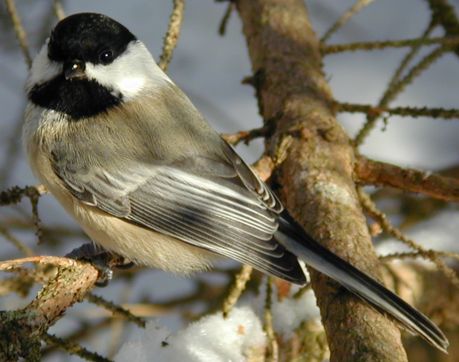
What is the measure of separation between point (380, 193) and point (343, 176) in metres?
0.98

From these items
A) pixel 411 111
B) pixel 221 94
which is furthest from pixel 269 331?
pixel 221 94

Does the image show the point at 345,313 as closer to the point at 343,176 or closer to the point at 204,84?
the point at 343,176

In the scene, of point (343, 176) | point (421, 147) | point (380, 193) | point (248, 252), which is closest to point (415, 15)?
point (421, 147)

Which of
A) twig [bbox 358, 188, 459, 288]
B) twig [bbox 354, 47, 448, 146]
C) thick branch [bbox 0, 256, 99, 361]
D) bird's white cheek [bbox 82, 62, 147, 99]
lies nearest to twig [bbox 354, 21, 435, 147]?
twig [bbox 354, 47, 448, 146]

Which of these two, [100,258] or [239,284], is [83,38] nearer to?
[100,258]

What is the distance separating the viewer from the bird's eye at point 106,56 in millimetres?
1889

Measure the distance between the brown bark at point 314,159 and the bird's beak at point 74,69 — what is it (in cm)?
52

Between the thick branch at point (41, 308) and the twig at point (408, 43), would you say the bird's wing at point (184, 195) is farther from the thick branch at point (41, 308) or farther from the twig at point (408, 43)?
the twig at point (408, 43)

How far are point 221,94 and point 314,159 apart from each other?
A: 1.75m

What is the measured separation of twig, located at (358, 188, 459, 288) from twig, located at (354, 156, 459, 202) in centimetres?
5

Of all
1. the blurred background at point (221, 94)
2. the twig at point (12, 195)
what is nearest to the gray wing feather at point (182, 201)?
the twig at point (12, 195)

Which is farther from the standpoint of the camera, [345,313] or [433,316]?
[433,316]

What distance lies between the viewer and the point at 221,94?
366cm

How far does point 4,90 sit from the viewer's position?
11.8ft
